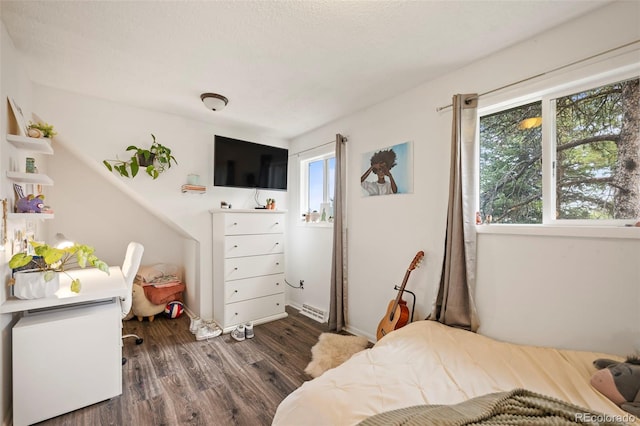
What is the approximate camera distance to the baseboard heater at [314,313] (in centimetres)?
→ 318

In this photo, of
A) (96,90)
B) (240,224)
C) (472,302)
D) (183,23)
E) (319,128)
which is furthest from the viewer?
(319,128)

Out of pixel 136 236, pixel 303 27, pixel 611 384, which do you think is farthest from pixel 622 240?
pixel 136 236

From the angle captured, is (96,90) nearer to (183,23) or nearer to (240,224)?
(183,23)

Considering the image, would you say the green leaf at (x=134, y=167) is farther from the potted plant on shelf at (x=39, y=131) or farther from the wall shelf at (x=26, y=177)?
the wall shelf at (x=26, y=177)

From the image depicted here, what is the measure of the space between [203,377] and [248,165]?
2199mm

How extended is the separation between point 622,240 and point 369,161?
183 cm

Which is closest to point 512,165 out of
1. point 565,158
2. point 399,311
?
point 565,158

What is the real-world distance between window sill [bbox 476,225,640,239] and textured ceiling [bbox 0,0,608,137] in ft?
3.94

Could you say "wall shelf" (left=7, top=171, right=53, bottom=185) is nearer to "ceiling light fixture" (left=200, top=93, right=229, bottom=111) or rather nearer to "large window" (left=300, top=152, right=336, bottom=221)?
"ceiling light fixture" (left=200, top=93, right=229, bottom=111)

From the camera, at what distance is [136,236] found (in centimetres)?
345

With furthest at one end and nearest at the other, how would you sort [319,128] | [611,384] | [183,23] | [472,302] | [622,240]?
[319,128] → [472,302] → [183,23] → [622,240] → [611,384]

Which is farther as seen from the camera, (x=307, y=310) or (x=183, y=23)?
(x=307, y=310)

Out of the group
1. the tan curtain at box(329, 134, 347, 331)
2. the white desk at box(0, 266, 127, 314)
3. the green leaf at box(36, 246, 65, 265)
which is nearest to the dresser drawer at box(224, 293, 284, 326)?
the tan curtain at box(329, 134, 347, 331)

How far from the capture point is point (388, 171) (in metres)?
2.53
